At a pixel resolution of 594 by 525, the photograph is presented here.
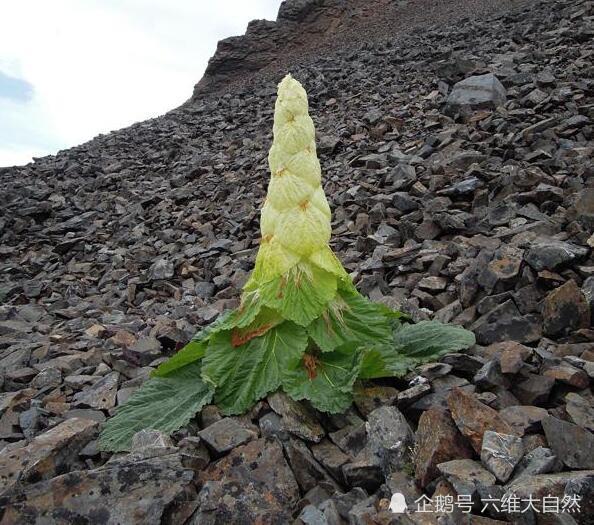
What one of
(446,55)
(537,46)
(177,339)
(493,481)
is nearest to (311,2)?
(446,55)

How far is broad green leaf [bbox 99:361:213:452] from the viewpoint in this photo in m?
3.17

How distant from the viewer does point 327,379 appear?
333cm

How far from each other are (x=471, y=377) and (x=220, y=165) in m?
11.4

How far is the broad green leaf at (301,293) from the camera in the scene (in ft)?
10.6

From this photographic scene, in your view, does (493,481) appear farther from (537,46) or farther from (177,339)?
(537,46)

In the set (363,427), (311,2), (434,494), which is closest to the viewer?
(434,494)

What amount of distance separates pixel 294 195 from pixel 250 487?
5.58ft

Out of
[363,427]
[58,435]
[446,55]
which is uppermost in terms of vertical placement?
[446,55]

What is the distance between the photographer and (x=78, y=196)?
559 inches

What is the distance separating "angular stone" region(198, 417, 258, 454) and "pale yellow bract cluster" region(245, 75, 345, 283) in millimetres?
946

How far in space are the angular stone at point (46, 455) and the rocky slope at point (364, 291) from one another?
0.01 m

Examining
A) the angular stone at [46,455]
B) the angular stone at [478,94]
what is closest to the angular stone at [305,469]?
the angular stone at [46,455]

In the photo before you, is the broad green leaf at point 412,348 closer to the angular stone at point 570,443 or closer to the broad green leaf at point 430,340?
the broad green leaf at point 430,340

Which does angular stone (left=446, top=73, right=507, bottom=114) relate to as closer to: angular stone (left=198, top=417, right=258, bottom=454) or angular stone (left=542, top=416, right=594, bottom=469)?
angular stone (left=542, top=416, right=594, bottom=469)
